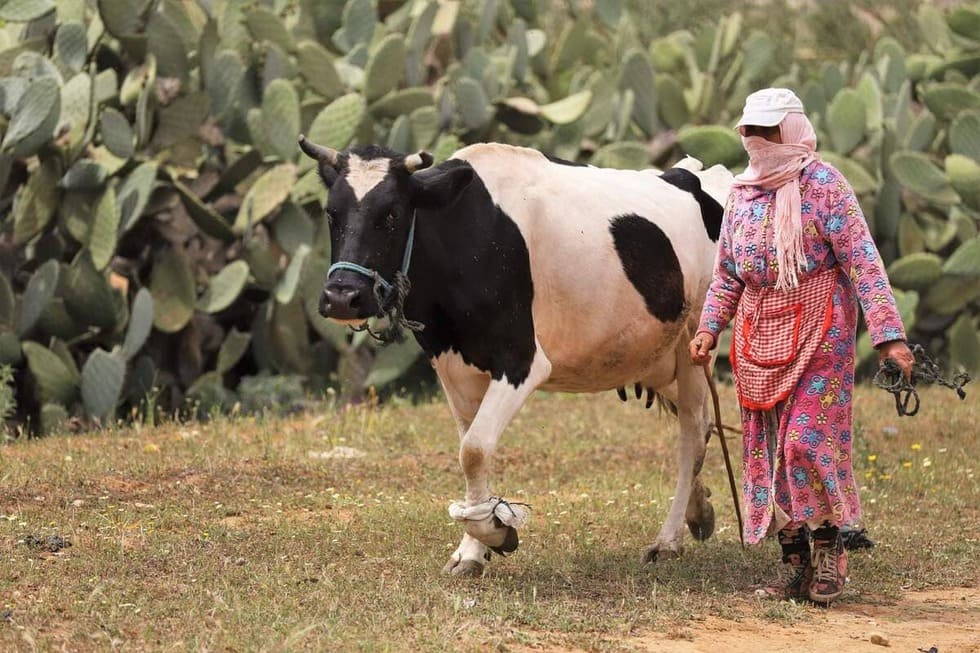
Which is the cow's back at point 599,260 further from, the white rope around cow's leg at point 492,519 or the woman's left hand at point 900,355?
the woman's left hand at point 900,355

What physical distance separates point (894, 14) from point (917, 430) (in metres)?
14.7

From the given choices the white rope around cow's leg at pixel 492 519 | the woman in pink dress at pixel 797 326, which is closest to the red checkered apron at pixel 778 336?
the woman in pink dress at pixel 797 326

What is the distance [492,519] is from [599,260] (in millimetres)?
1360

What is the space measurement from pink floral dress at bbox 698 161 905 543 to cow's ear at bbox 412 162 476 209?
1147 millimetres

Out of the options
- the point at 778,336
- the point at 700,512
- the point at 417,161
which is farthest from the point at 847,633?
the point at 417,161

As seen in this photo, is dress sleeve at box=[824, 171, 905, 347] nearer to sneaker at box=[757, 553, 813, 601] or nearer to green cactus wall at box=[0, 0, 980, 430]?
sneaker at box=[757, 553, 813, 601]

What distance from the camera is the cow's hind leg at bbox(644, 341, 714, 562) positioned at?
822 cm

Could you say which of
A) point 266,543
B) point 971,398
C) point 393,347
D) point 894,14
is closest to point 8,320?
point 393,347

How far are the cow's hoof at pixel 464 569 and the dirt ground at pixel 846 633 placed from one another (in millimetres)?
1106

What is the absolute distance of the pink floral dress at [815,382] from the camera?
6.63 meters

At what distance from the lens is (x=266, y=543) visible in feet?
25.0

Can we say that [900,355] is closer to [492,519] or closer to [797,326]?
[797,326]

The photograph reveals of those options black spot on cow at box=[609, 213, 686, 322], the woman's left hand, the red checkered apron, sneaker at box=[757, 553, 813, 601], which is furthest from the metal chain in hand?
black spot on cow at box=[609, 213, 686, 322]

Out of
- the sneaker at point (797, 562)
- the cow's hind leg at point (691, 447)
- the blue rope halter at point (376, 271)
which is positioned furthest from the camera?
the cow's hind leg at point (691, 447)
